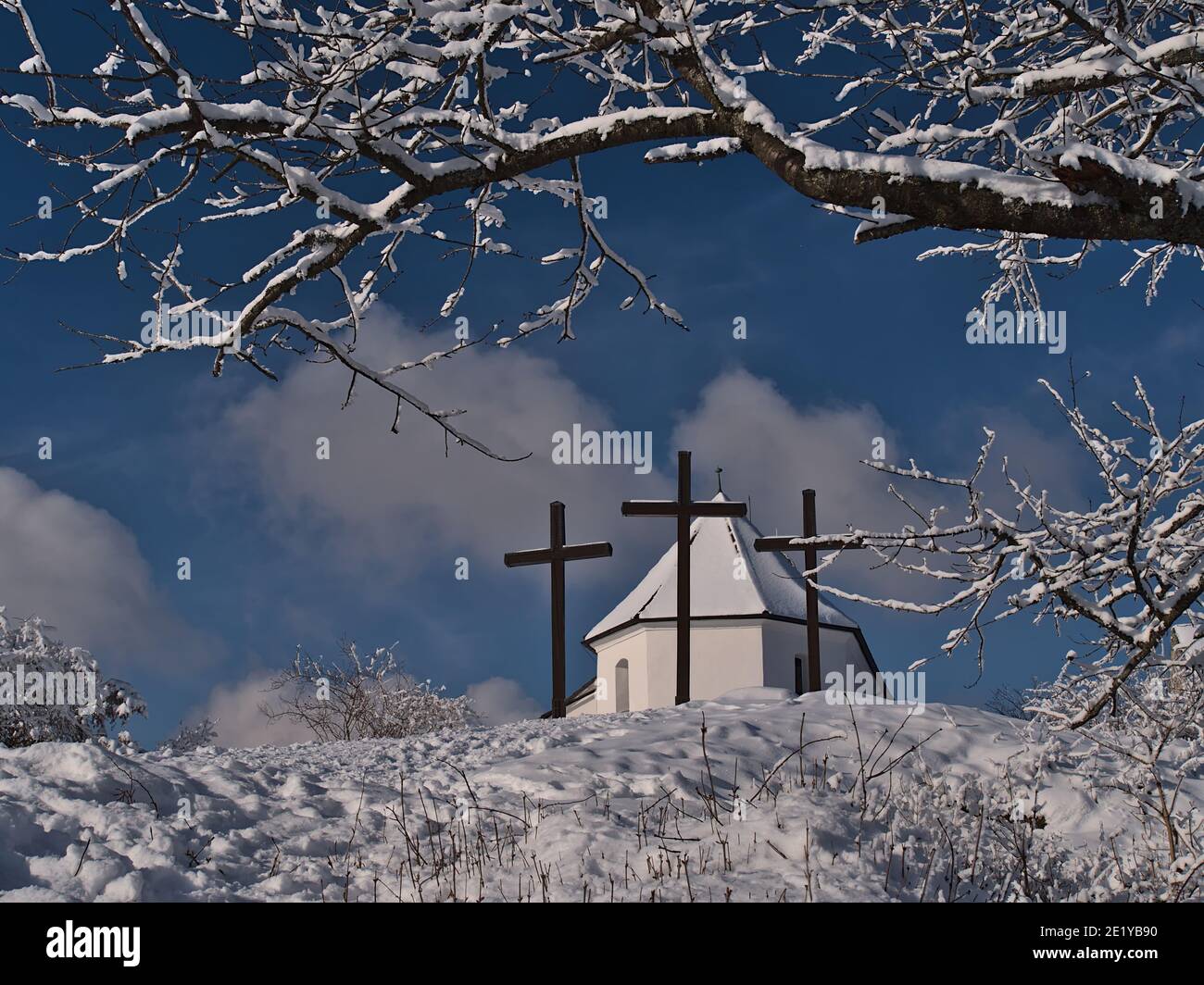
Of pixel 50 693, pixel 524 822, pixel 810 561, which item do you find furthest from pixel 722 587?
pixel 524 822

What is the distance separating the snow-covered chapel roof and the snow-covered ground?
12.2 m

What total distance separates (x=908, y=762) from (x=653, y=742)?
205 centimetres

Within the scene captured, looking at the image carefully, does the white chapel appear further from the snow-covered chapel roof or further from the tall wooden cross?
the tall wooden cross

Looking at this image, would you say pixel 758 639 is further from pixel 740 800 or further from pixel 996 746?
pixel 740 800

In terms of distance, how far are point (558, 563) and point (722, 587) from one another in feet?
21.5

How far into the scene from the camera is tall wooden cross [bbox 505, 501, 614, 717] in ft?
51.1

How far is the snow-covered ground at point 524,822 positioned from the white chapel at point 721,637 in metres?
11.9

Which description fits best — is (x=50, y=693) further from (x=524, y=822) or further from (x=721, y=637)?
(x=721, y=637)

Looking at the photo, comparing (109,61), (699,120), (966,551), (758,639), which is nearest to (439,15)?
(699,120)

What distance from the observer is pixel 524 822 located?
239 inches

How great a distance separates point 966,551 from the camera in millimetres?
4984

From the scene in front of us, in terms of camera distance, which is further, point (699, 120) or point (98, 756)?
point (98, 756)

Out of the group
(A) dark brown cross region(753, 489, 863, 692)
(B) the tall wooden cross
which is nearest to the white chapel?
(A) dark brown cross region(753, 489, 863, 692)

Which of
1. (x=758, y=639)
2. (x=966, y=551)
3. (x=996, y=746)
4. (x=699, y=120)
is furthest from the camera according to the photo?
(x=758, y=639)
